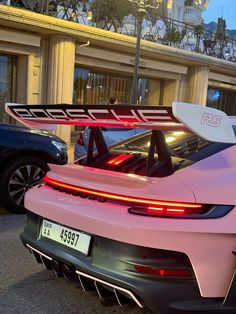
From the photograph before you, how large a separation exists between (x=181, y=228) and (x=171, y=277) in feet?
0.90

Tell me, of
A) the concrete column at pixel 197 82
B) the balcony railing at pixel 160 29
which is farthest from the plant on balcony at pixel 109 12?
the concrete column at pixel 197 82

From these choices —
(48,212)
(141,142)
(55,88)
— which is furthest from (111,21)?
(48,212)

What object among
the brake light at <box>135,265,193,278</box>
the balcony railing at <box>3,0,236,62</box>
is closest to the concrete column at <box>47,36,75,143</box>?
the balcony railing at <box>3,0,236,62</box>

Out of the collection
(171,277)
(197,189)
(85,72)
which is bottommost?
(171,277)

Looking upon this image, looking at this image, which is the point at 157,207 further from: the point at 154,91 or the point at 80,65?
the point at 154,91

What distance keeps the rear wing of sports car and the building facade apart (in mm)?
7529

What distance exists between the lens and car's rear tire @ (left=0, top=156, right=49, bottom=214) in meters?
5.57


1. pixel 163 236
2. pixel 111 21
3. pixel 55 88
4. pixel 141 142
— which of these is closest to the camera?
pixel 163 236

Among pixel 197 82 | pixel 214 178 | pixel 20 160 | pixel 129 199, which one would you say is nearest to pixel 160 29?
pixel 197 82

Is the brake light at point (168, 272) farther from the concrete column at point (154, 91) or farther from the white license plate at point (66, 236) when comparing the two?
the concrete column at point (154, 91)

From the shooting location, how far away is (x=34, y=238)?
10.3 ft

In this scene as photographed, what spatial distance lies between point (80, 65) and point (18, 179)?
10132 millimetres

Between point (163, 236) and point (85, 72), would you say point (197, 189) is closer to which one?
point (163, 236)

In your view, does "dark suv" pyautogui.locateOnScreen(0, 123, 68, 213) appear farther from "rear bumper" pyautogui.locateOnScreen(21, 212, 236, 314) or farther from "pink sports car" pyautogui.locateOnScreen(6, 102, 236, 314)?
"rear bumper" pyautogui.locateOnScreen(21, 212, 236, 314)
